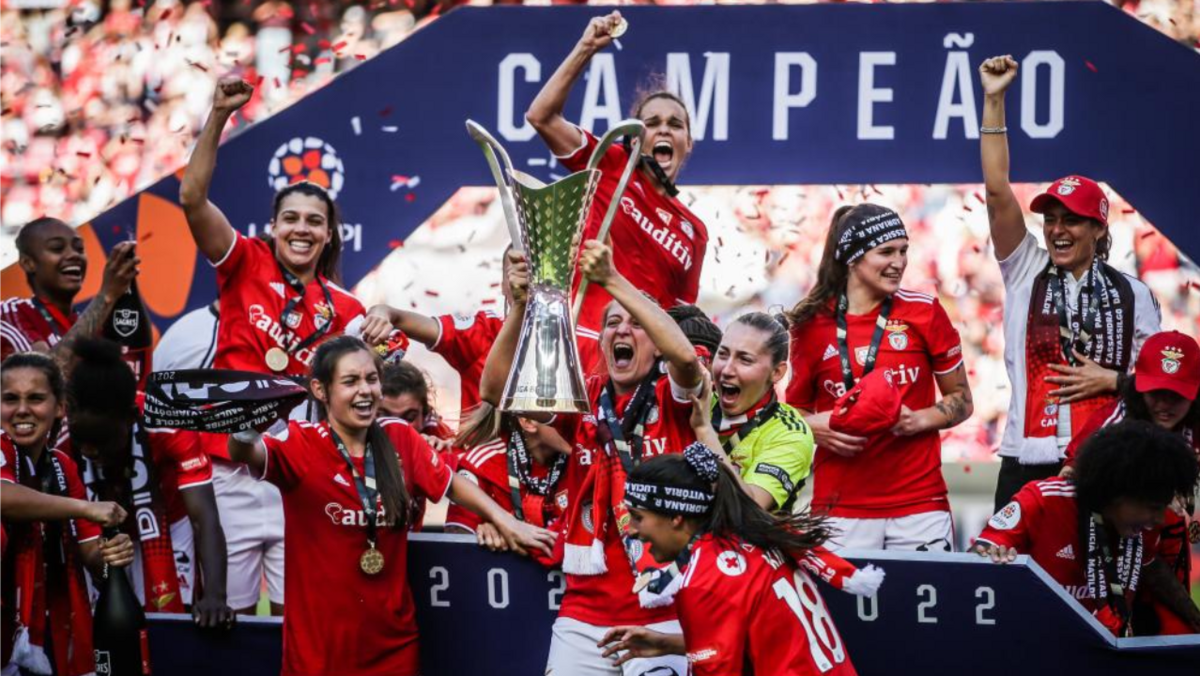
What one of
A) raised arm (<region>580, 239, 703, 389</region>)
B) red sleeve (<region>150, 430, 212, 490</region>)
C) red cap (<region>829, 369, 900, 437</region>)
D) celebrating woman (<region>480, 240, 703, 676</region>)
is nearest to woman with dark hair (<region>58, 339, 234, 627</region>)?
red sleeve (<region>150, 430, 212, 490</region>)

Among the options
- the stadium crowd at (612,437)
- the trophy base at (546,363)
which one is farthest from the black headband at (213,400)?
the trophy base at (546,363)

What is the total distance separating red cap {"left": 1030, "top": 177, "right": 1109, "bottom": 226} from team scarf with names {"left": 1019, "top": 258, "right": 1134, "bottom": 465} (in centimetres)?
21

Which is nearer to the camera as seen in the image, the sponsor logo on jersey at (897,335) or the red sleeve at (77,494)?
the red sleeve at (77,494)

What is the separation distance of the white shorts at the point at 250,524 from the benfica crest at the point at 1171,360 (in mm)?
3079

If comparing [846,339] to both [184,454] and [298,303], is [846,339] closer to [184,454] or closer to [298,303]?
[298,303]

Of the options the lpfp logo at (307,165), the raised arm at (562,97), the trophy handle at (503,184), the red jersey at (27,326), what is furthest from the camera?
the lpfp logo at (307,165)

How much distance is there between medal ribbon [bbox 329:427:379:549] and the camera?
5.06 m

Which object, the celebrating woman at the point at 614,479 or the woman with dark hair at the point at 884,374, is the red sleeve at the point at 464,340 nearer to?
the celebrating woman at the point at 614,479

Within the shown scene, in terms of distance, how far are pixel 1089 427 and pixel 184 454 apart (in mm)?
3060

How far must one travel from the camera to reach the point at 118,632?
520 centimetres

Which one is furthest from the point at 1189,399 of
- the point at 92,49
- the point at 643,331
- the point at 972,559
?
the point at 92,49

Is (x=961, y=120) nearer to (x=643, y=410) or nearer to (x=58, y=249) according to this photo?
(x=643, y=410)

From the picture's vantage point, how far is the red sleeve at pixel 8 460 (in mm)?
5139

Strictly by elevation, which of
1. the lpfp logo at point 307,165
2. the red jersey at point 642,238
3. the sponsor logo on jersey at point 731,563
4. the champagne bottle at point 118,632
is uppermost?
the lpfp logo at point 307,165
